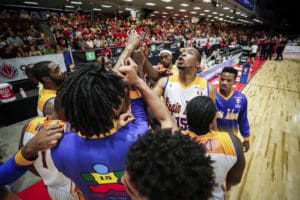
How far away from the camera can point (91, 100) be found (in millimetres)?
911

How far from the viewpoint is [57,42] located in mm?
7566

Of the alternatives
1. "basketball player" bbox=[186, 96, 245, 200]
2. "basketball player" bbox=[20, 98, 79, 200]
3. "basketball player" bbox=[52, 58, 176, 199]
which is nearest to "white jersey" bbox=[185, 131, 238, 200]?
"basketball player" bbox=[186, 96, 245, 200]

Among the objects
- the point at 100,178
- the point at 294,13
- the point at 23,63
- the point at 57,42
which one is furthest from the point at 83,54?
the point at 294,13

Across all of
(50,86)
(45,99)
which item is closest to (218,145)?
(45,99)

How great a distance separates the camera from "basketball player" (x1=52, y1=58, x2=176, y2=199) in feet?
2.88

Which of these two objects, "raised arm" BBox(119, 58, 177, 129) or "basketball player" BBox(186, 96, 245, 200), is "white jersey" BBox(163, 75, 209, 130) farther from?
"raised arm" BBox(119, 58, 177, 129)

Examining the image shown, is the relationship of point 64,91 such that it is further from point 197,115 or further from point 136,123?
point 197,115

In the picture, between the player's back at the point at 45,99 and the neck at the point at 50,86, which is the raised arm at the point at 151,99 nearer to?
the player's back at the point at 45,99

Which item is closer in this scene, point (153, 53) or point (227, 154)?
point (227, 154)

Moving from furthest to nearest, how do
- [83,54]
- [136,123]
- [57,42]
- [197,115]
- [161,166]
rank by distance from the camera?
[57,42], [83,54], [197,115], [136,123], [161,166]

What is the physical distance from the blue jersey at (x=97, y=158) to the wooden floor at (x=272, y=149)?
2.25 meters

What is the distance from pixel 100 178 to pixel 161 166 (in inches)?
18.0

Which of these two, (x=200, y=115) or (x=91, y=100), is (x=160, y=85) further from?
(x=91, y=100)

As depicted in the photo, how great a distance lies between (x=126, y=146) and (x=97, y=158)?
146 millimetres
